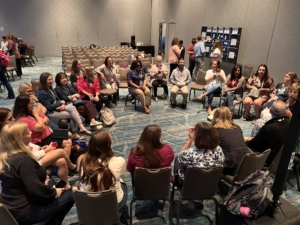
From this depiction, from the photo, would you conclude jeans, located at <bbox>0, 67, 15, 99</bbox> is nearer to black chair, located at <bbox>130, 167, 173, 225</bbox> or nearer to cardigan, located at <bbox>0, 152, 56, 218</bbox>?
cardigan, located at <bbox>0, 152, 56, 218</bbox>

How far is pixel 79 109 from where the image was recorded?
4.55 metres

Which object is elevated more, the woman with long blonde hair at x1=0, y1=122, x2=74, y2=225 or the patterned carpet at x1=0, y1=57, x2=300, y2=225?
the woman with long blonde hair at x1=0, y1=122, x2=74, y2=225

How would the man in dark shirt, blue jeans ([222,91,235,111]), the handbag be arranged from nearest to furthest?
the man in dark shirt < the handbag < blue jeans ([222,91,235,111])

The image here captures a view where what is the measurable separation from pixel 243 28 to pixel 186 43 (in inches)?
164

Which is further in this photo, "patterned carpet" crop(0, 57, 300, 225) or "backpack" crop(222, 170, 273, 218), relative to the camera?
"patterned carpet" crop(0, 57, 300, 225)

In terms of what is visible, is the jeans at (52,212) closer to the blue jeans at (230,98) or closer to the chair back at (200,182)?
the chair back at (200,182)

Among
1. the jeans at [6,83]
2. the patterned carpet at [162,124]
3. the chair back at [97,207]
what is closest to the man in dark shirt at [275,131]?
the patterned carpet at [162,124]

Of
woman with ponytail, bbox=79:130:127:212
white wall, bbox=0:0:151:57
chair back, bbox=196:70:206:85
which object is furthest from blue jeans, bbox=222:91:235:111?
white wall, bbox=0:0:151:57

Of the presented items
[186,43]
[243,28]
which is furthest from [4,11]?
[243,28]

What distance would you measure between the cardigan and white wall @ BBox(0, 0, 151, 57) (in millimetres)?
14135

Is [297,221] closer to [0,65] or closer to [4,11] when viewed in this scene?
[0,65]

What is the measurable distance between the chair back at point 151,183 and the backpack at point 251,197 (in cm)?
58

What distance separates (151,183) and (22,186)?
3.62 feet

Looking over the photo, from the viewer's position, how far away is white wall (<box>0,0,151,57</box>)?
44.0 feet
